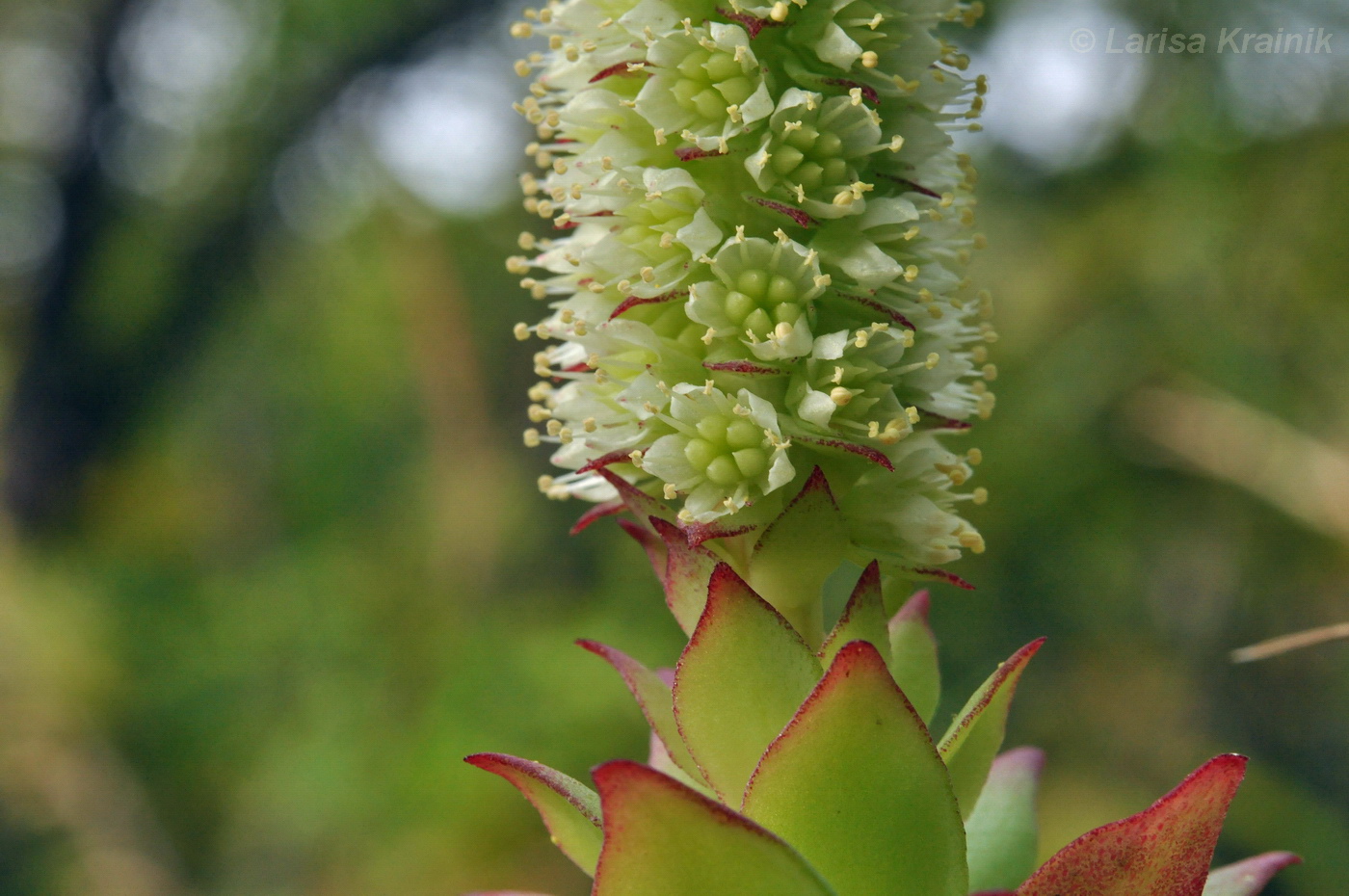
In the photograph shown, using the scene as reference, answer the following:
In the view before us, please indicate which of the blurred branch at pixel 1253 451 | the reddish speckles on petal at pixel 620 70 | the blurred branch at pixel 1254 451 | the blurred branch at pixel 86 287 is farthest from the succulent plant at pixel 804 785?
the blurred branch at pixel 86 287

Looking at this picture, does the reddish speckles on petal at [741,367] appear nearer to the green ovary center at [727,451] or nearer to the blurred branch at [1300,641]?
the green ovary center at [727,451]

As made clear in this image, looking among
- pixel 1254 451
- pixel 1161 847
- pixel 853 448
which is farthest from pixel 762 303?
pixel 1254 451

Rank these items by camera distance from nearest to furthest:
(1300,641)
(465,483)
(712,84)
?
(712,84) → (1300,641) → (465,483)

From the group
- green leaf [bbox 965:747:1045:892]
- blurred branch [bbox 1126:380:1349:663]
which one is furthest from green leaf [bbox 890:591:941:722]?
blurred branch [bbox 1126:380:1349:663]

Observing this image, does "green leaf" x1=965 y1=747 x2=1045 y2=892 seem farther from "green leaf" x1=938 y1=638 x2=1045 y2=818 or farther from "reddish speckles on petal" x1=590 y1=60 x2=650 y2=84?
"reddish speckles on petal" x1=590 y1=60 x2=650 y2=84

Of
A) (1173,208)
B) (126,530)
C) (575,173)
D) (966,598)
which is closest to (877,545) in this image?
(575,173)

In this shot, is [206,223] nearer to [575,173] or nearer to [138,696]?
[138,696]

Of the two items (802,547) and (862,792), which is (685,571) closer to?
(802,547)
